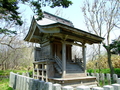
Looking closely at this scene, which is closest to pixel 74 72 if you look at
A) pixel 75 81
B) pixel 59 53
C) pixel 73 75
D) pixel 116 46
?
pixel 73 75

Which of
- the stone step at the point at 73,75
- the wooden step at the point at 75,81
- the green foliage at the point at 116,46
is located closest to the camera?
the wooden step at the point at 75,81

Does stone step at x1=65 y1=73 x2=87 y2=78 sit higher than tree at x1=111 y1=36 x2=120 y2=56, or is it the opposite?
tree at x1=111 y1=36 x2=120 y2=56

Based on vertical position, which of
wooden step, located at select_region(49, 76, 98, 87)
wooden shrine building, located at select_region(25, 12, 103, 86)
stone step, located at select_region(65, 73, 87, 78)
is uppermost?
wooden shrine building, located at select_region(25, 12, 103, 86)

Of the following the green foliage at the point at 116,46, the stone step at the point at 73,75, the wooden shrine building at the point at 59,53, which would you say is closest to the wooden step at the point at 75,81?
the wooden shrine building at the point at 59,53

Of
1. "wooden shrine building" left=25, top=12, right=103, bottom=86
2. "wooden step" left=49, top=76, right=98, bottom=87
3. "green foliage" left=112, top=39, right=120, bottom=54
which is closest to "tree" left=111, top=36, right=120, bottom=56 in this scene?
"green foliage" left=112, top=39, right=120, bottom=54

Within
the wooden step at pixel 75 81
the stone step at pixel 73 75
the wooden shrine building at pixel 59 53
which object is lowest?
the wooden step at pixel 75 81

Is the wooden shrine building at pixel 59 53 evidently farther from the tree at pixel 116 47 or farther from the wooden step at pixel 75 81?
the tree at pixel 116 47

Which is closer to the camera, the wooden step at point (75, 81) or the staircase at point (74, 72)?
the wooden step at point (75, 81)

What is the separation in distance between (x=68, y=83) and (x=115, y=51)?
7.53m

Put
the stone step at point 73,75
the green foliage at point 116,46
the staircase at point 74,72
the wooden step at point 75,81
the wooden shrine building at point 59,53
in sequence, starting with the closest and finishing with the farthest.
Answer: the wooden step at point 75,81
the wooden shrine building at point 59,53
the stone step at point 73,75
the staircase at point 74,72
the green foliage at point 116,46

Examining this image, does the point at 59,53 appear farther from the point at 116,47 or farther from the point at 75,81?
the point at 116,47

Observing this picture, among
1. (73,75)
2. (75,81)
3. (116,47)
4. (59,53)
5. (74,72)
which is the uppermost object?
(116,47)

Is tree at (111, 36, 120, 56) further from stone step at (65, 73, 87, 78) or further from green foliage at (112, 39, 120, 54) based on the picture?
stone step at (65, 73, 87, 78)

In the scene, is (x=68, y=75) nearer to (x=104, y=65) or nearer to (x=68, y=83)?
(x=68, y=83)
